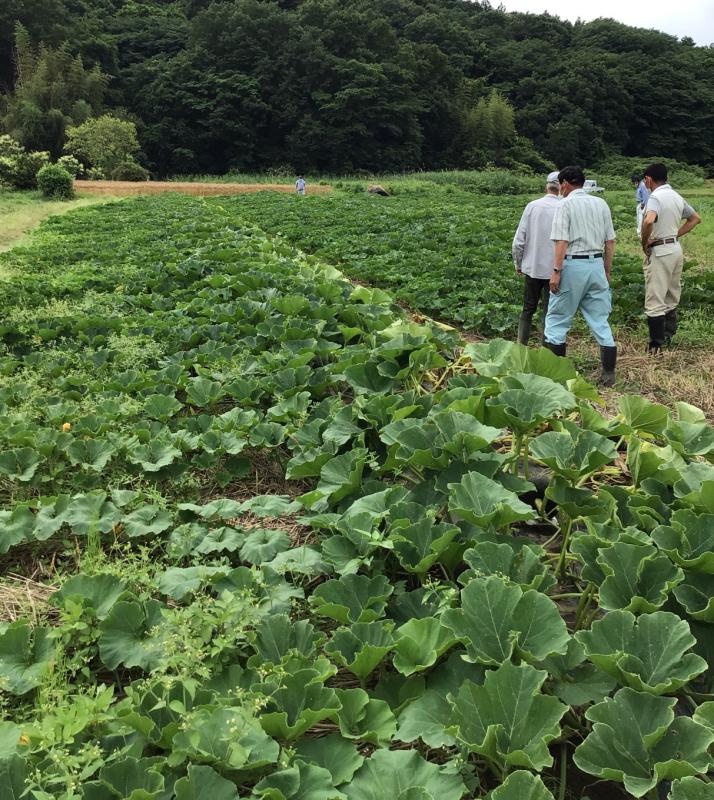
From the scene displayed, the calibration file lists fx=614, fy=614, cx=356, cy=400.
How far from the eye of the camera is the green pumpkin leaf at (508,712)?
58.5 inches

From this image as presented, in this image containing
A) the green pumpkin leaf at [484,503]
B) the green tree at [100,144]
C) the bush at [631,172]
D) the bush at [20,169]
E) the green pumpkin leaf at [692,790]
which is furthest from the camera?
the bush at [631,172]

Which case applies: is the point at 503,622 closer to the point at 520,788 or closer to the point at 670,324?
the point at 520,788

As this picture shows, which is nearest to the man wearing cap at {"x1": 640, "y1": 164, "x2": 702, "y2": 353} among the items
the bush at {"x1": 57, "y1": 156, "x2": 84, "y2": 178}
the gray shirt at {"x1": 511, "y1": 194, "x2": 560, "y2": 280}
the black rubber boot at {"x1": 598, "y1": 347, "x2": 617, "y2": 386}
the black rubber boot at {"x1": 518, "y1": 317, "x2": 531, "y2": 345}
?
the gray shirt at {"x1": 511, "y1": 194, "x2": 560, "y2": 280}

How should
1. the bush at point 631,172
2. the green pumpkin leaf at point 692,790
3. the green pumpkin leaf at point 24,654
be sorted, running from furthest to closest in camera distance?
the bush at point 631,172, the green pumpkin leaf at point 24,654, the green pumpkin leaf at point 692,790

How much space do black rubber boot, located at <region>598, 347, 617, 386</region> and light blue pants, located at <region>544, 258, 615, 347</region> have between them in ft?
0.24

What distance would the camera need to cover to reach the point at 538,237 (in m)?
5.84

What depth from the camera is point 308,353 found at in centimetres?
424

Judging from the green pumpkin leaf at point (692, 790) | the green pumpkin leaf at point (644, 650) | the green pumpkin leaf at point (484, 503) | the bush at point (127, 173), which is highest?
the bush at point (127, 173)

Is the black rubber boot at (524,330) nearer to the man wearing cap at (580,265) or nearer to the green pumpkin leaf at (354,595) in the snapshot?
the man wearing cap at (580,265)

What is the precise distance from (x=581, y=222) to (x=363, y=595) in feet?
13.2

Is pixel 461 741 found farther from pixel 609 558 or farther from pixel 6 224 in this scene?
pixel 6 224

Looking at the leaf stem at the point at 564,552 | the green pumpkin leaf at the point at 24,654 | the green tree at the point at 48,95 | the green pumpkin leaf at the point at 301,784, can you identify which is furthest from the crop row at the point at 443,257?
the green tree at the point at 48,95

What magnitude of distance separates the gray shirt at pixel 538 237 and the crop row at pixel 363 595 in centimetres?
241

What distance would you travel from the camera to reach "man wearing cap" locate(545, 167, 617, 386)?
500cm
